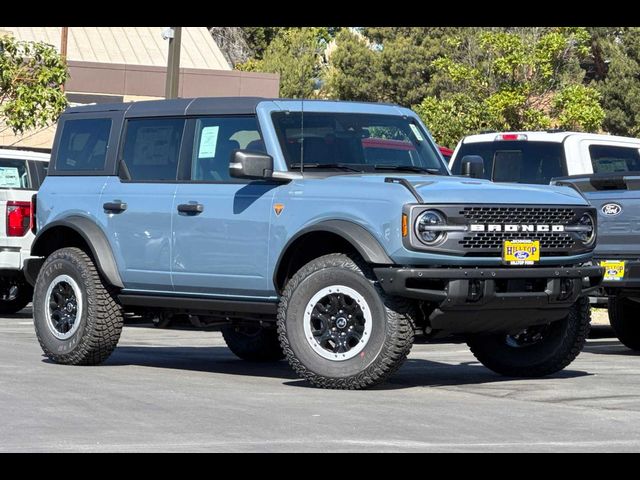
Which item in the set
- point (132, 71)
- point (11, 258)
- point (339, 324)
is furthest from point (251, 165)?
point (132, 71)

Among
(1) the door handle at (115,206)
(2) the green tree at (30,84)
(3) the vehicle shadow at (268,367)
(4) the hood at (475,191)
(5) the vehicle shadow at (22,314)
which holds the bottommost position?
(5) the vehicle shadow at (22,314)

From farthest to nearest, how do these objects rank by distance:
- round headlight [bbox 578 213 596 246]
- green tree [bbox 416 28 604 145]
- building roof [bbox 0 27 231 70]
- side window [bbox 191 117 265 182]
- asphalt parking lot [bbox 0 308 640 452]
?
1. building roof [bbox 0 27 231 70]
2. green tree [bbox 416 28 604 145]
3. side window [bbox 191 117 265 182]
4. round headlight [bbox 578 213 596 246]
5. asphalt parking lot [bbox 0 308 640 452]

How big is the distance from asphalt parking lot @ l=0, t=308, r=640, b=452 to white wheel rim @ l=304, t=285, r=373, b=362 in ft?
0.97

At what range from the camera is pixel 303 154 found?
10719 millimetres

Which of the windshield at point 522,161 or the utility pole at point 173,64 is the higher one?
the utility pole at point 173,64

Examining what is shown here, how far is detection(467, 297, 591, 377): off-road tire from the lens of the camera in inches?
431

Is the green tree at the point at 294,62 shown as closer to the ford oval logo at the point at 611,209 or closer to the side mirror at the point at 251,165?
the ford oval logo at the point at 611,209

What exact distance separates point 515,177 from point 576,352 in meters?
5.62

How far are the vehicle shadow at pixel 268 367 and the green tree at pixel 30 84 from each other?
1721 cm

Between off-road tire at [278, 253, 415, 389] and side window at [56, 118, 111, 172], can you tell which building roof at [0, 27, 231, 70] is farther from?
off-road tire at [278, 253, 415, 389]

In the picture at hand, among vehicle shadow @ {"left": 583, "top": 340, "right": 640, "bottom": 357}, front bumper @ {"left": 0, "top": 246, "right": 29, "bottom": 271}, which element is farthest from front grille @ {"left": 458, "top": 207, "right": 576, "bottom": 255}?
front bumper @ {"left": 0, "top": 246, "right": 29, "bottom": 271}

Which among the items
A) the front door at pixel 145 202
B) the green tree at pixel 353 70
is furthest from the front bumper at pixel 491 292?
the green tree at pixel 353 70

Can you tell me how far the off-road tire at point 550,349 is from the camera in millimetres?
10945

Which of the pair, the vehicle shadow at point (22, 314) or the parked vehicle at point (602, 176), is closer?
the parked vehicle at point (602, 176)
